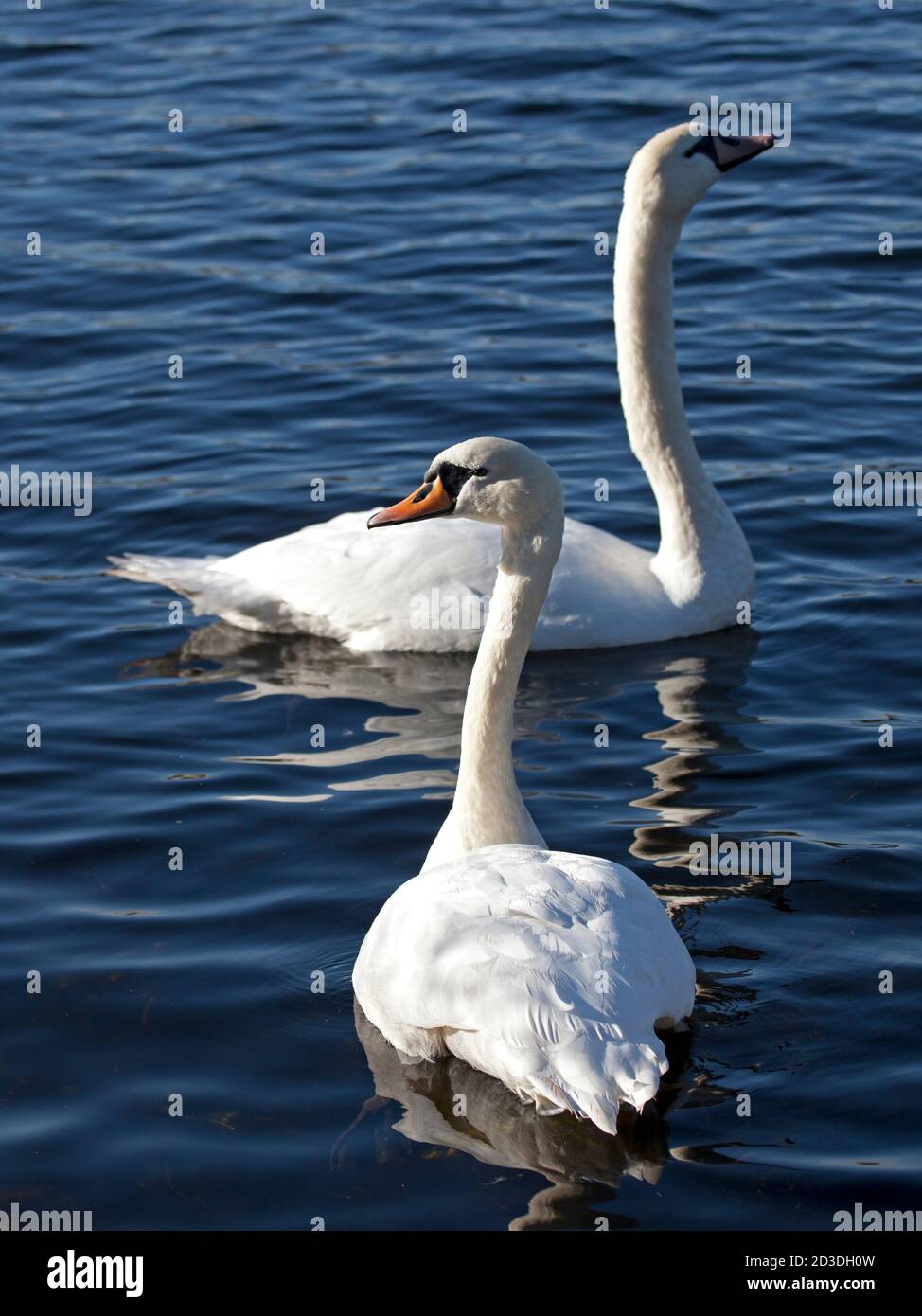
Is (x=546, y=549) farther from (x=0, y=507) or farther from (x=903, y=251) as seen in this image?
(x=903, y=251)

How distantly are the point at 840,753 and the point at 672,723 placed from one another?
0.72 m

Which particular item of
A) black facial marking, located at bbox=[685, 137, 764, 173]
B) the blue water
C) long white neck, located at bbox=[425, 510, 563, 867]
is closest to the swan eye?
long white neck, located at bbox=[425, 510, 563, 867]

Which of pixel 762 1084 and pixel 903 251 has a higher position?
pixel 903 251

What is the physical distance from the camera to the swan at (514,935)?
5.41 metres

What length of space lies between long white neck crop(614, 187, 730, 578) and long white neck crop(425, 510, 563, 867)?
2.84 metres

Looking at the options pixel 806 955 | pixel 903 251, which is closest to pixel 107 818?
pixel 806 955

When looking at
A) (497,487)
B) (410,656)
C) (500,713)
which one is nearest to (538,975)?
(500,713)

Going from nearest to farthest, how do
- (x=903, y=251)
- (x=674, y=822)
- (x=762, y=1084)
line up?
(x=762, y=1084)
(x=674, y=822)
(x=903, y=251)

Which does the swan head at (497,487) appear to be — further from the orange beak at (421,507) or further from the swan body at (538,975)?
the swan body at (538,975)

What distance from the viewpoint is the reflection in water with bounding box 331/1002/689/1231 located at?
5513mm
